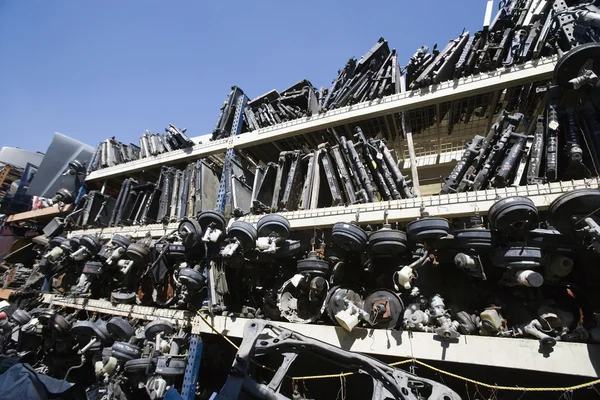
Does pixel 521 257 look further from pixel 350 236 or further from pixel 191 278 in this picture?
pixel 191 278

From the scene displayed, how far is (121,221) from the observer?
4113mm

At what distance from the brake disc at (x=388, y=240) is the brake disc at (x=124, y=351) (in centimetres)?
249

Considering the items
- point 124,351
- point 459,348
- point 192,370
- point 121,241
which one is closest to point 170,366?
point 192,370

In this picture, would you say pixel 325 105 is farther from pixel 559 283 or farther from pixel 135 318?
pixel 135 318

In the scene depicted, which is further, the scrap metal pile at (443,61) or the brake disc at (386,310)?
the scrap metal pile at (443,61)

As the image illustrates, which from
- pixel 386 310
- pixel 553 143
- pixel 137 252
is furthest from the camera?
pixel 137 252

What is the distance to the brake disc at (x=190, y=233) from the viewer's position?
8.91 feet

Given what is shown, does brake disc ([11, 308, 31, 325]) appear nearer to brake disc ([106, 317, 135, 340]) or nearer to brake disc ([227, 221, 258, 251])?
brake disc ([106, 317, 135, 340])

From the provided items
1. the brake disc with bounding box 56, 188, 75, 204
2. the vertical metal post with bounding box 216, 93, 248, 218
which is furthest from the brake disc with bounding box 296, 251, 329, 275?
the brake disc with bounding box 56, 188, 75, 204

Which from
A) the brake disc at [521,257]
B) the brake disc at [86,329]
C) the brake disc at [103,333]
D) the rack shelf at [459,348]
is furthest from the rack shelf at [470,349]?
the brake disc at [86,329]

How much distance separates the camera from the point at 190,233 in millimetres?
2711

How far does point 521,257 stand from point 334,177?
1.61 metres

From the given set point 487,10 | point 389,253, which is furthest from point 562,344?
point 487,10

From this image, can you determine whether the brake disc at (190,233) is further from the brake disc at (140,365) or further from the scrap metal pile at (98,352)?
the brake disc at (140,365)
